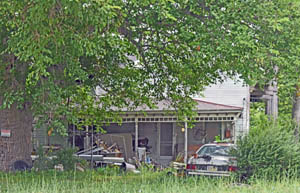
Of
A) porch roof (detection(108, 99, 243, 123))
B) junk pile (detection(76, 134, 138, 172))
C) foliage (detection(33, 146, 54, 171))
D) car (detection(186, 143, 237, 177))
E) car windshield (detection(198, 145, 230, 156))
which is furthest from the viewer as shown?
porch roof (detection(108, 99, 243, 123))

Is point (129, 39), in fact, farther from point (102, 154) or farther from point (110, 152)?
point (110, 152)

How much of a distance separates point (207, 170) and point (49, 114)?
241 inches

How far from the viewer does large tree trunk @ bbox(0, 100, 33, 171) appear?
16469 mm

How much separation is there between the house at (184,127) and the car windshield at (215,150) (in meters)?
5.38

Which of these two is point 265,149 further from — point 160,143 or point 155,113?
point 160,143

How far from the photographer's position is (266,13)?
12.6 m

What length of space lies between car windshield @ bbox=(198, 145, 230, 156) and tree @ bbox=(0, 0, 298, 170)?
2164mm

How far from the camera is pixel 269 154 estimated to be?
1562cm

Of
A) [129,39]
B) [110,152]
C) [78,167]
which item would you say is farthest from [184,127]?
[129,39]

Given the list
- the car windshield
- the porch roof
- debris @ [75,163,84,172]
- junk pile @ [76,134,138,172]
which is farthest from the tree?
the porch roof

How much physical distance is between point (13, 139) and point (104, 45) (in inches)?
213

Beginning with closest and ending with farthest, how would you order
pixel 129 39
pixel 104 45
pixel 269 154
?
pixel 104 45
pixel 129 39
pixel 269 154

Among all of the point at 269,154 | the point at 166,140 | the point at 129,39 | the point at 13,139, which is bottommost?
the point at 269,154

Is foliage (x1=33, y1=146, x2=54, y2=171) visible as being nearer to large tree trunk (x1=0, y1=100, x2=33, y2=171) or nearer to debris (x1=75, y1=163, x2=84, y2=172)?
large tree trunk (x1=0, y1=100, x2=33, y2=171)
